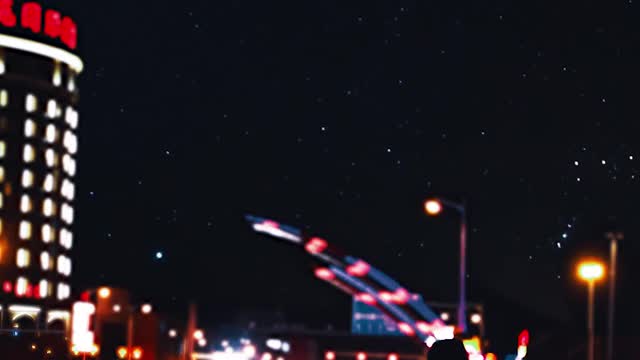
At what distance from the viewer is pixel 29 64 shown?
174 meters

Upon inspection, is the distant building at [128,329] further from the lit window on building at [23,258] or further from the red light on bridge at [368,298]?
the red light on bridge at [368,298]

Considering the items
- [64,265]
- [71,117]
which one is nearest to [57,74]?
[71,117]

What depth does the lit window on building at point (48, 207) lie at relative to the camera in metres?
173

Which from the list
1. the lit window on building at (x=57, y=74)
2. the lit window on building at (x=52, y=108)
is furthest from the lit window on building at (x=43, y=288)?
the lit window on building at (x=57, y=74)

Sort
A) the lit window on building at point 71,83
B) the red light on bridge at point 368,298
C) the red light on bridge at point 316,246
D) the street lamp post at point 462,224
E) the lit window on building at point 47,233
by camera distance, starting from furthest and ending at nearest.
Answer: the lit window on building at point 71,83, the lit window on building at point 47,233, the red light on bridge at point 316,246, the red light on bridge at point 368,298, the street lamp post at point 462,224

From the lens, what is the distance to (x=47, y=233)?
→ 173 metres

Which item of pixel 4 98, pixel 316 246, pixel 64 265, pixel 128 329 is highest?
pixel 4 98

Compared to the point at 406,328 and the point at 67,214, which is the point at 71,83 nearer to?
the point at 67,214

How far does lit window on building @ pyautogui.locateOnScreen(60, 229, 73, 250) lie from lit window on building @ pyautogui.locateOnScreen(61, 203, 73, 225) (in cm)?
147

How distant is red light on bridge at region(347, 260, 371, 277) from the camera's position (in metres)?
94.8

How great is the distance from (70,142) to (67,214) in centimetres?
933

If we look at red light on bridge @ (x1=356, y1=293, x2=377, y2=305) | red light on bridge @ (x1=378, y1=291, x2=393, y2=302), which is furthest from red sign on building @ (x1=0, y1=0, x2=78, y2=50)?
red light on bridge @ (x1=378, y1=291, x2=393, y2=302)

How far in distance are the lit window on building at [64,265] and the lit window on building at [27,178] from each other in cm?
1059

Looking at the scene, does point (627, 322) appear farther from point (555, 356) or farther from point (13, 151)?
point (13, 151)
